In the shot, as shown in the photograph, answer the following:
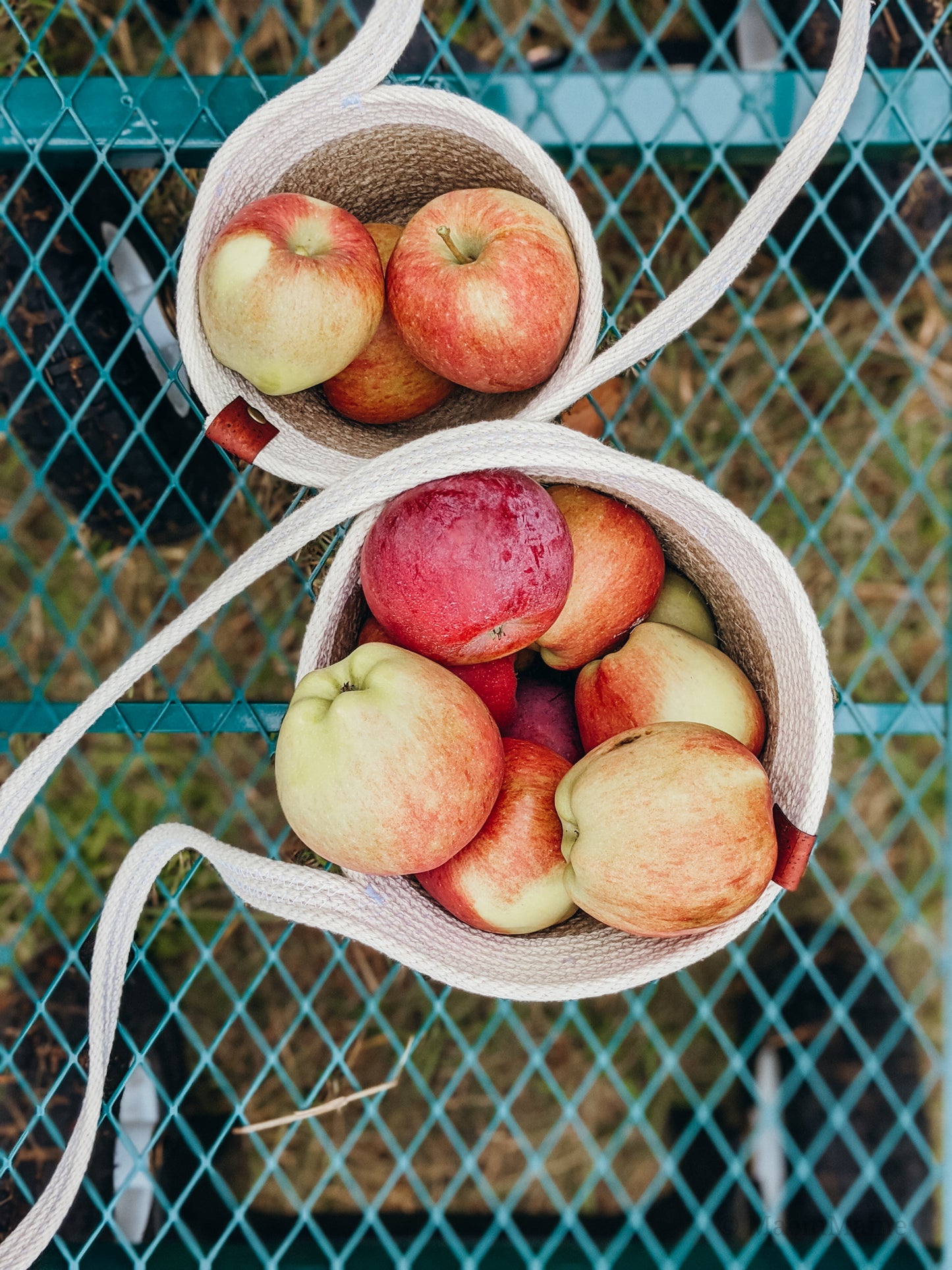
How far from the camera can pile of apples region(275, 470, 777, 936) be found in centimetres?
57

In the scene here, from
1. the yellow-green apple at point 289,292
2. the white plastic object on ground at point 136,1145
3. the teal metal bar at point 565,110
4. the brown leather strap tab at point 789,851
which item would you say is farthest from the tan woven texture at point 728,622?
the white plastic object on ground at point 136,1145

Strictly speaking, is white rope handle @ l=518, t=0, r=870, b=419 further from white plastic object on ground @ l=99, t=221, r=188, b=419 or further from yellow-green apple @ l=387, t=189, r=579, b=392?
white plastic object on ground @ l=99, t=221, r=188, b=419

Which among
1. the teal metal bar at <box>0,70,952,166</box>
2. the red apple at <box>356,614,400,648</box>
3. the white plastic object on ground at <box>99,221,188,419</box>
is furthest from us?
the white plastic object on ground at <box>99,221,188,419</box>

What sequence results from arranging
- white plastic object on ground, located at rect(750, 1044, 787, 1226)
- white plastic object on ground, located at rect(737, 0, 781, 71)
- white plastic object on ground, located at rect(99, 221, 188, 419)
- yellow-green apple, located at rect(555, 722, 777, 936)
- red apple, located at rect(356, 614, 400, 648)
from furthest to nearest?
white plastic object on ground, located at rect(750, 1044, 787, 1226) → white plastic object on ground, located at rect(737, 0, 781, 71) → white plastic object on ground, located at rect(99, 221, 188, 419) → red apple, located at rect(356, 614, 400, 648) → yellow-green apple, located at rect(555, 722, 777, 936)

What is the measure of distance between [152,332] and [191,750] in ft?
1.87

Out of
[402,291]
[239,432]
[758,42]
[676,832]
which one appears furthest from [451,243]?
[758,42]

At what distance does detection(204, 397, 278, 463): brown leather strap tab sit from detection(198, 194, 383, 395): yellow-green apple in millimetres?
24

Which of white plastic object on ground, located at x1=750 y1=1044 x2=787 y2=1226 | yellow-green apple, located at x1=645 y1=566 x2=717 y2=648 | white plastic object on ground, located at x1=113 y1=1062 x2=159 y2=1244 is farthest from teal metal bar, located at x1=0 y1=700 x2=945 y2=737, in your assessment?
white plastic object on ground, located at x1=750 y1=1044 x2=787 y2=1226

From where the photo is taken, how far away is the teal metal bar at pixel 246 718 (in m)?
0.85

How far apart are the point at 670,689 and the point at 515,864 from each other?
156 mm

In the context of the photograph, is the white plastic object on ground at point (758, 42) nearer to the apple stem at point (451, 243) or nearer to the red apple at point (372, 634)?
the apple stem at point (451, 243)

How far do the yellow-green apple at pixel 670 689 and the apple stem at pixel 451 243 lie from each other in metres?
0.28

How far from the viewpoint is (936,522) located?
4.43ft

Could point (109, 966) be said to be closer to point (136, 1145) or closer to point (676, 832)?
point (676, 832)
